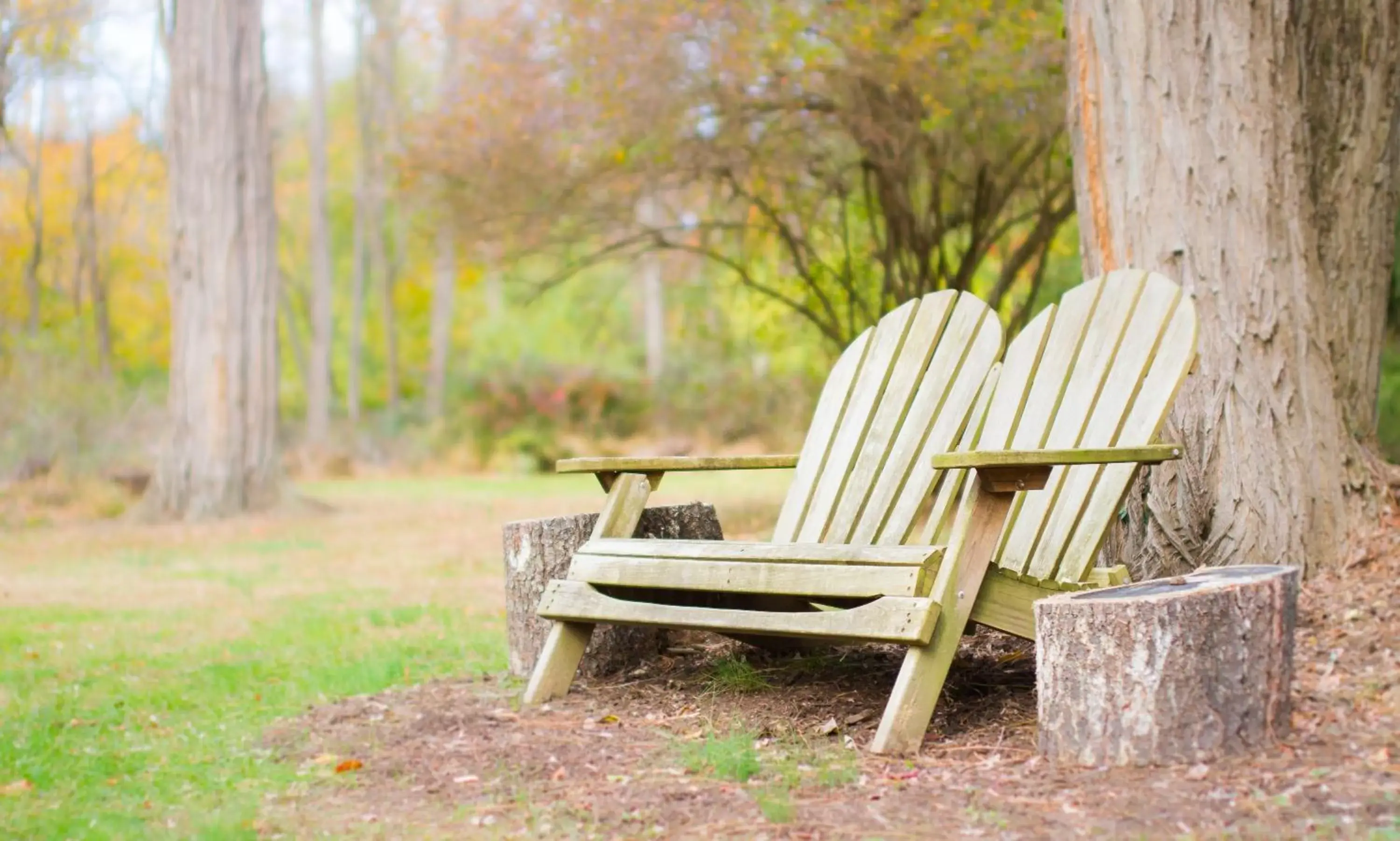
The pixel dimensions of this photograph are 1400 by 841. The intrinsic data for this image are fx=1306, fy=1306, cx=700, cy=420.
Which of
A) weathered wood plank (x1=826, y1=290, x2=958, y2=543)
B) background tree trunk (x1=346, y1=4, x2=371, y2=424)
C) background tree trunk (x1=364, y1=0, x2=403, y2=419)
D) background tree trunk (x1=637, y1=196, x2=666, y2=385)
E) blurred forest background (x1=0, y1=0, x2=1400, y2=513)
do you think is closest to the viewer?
weathered wood plank (x1=826, y1=290, x2=958, y2=543)

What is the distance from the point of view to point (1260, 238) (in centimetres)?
393

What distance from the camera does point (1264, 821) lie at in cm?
241

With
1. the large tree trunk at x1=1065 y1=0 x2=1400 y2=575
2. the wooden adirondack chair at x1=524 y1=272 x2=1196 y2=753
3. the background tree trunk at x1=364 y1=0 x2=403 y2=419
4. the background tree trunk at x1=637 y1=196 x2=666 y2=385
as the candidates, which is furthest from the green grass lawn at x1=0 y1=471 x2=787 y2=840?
the background tree trunk at x1=364 y1=0 x2=403 y2=419

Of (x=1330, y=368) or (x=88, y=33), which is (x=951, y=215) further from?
(x=88, y=33)

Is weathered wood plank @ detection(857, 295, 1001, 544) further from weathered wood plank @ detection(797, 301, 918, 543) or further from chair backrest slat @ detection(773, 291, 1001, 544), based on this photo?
weathered wood plank @ detection(797, 301, 918, 543)

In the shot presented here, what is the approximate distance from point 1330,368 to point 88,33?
62.6ft

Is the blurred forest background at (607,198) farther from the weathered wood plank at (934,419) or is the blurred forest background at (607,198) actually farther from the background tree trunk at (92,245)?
the weathered wood plank at (934,419)

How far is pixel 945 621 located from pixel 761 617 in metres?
0.48

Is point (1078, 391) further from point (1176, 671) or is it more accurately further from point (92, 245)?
point (92, 245)

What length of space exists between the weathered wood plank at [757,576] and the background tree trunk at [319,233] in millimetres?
20671

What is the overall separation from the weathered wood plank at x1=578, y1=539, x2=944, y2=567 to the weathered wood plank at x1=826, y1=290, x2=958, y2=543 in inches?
5.5

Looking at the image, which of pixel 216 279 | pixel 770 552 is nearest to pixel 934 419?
pixel 770 552

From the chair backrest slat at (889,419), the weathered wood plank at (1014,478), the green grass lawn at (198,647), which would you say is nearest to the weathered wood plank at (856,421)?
the chair backrest slat at (889,419)

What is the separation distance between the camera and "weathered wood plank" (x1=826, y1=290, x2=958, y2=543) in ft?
12.6
